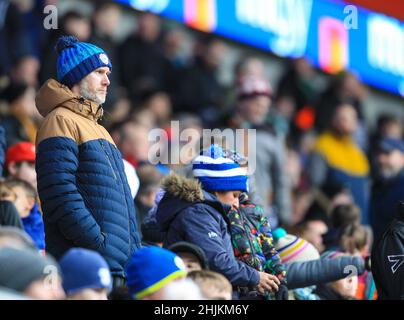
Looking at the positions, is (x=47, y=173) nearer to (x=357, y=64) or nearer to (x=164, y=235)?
(x=164, y=235)

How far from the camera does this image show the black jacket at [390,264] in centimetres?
784

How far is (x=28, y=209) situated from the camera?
8.78 meters

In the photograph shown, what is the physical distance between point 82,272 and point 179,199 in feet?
4.95

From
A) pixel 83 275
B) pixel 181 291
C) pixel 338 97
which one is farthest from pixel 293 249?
pixel 338 97

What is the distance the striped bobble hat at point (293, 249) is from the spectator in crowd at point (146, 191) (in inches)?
46.1

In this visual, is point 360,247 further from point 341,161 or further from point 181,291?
point 341,161

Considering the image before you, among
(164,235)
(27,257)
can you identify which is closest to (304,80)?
(164,235)

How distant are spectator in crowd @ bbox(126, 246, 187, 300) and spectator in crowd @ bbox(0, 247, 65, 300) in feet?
2.36

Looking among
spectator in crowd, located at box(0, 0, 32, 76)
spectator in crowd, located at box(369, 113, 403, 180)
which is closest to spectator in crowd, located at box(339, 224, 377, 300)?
spectator in crowd, located at box(0, 0, 32, 76)

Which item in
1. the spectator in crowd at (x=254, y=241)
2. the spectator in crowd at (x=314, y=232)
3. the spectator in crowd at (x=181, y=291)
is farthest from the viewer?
the spectator in crowd at (x=314, y=232)

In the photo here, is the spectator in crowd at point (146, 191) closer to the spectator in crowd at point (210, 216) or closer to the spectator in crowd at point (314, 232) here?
the spectator in crowd at point (314, 232)

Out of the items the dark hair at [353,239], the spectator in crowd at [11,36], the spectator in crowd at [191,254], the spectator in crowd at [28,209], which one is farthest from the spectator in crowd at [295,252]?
the spectator in crowd at [11,36]

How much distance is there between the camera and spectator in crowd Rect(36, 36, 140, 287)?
7078 mm

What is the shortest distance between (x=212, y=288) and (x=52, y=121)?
1412 millimetres
